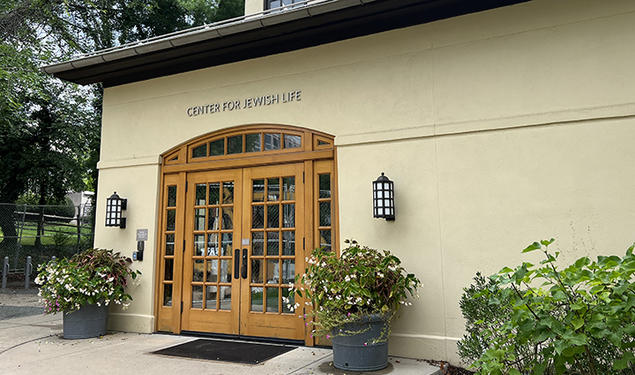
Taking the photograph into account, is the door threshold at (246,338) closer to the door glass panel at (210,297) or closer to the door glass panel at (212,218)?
the door glass panel at (210,297)

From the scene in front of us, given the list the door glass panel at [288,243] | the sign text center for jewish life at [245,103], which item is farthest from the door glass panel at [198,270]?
the sign text center for jewish life at [245,103]

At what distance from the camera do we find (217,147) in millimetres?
6668

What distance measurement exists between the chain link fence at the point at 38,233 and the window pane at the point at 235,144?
875 cm

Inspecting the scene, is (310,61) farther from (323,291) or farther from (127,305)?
(127,305)

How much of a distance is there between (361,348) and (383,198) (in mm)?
1680

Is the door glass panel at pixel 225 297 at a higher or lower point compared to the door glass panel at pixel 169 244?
lower

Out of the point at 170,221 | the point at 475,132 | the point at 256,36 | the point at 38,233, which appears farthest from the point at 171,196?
the point at 38,233

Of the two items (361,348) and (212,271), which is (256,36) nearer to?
(212,271)

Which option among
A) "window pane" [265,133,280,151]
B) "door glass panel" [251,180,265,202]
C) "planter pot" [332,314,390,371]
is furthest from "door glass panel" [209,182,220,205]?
"planter pot" [332,314,390,371]

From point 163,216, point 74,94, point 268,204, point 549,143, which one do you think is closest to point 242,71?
point 268,204

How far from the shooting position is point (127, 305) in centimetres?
666

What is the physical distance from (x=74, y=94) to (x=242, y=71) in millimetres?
10772

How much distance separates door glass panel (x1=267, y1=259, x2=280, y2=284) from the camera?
593cm

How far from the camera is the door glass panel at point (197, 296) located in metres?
6.43
